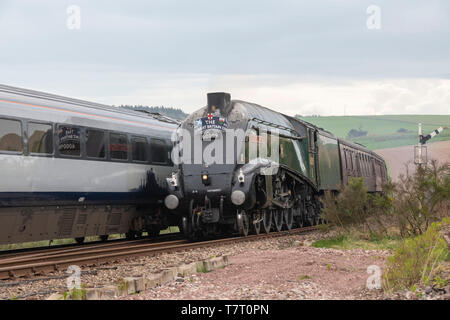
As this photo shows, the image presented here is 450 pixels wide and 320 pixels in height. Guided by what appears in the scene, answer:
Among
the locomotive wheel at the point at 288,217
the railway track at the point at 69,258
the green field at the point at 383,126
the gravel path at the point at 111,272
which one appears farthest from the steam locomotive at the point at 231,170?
the green field at the point at 383,126

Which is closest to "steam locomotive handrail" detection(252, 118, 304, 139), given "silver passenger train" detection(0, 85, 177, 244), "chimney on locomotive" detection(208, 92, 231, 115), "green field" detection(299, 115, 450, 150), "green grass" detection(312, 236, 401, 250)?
"chimney on locomotive" detection(208, 92, 231, 115)

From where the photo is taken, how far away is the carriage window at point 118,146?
15.7 meters

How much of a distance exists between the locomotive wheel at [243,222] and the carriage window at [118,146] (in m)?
3.60

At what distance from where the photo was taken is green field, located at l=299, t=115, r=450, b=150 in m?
118

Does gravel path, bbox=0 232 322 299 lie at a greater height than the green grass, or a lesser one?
lesser

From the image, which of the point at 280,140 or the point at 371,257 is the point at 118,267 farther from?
the point at 280,140

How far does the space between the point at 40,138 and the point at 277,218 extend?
7.83 metres

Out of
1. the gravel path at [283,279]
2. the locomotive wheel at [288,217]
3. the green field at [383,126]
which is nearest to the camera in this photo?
the gravel path at [283,279]

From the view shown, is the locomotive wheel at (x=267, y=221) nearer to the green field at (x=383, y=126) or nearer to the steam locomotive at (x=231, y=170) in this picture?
the steam locomotive at (x=231, y=170)

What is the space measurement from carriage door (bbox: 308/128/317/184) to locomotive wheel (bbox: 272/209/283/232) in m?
2.24

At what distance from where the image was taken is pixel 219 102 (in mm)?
16188

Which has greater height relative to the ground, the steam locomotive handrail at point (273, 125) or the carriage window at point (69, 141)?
the steam locomotive handrail at point (273, 125)

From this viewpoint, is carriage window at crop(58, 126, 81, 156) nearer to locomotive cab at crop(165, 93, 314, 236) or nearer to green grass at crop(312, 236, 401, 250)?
locomotive cab at crop(165, 93, 314, 236)

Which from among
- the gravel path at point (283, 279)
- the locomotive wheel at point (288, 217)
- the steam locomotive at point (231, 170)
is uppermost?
the steam locomotive at point (231, 170)
